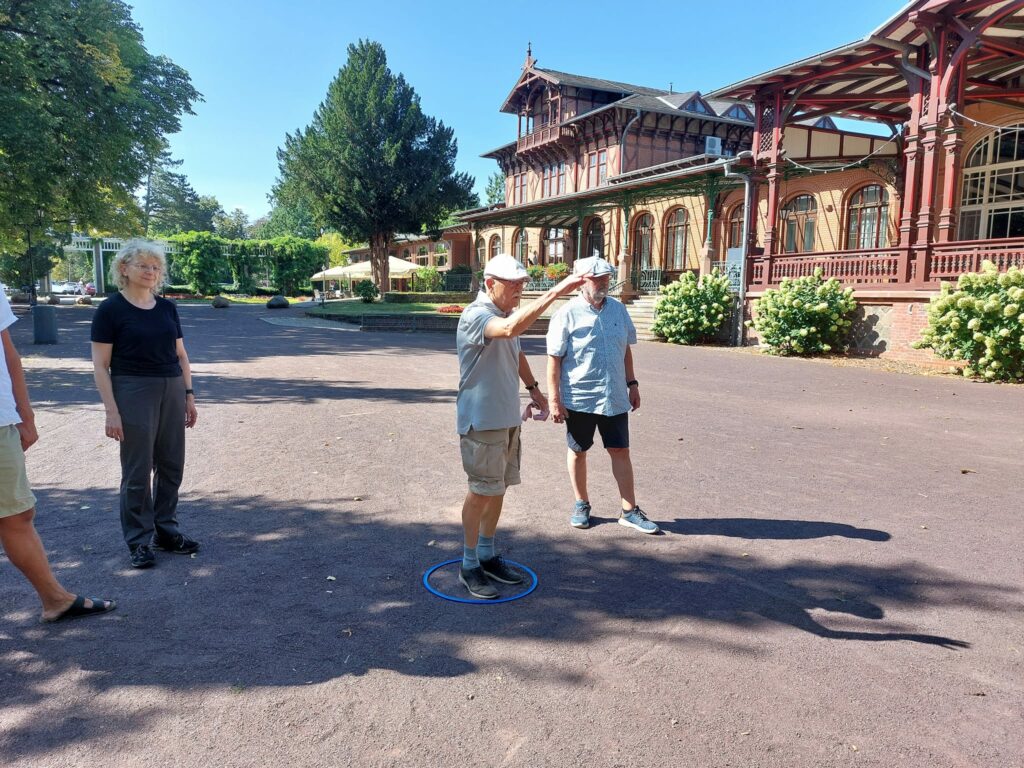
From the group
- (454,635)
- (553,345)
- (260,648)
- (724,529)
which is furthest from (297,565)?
(724,529)

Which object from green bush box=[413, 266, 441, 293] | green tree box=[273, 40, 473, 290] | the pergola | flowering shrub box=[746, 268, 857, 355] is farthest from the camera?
green bush box=[413, 266, 441, 293]

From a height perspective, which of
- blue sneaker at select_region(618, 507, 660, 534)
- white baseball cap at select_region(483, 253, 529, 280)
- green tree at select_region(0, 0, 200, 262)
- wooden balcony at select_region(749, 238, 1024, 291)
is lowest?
blue sneaker at select_region(618, 507, 660, 534)

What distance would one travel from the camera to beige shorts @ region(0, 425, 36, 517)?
2875 mm

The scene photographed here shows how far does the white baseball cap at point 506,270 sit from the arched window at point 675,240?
26.5 m

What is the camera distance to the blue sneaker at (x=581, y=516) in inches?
179

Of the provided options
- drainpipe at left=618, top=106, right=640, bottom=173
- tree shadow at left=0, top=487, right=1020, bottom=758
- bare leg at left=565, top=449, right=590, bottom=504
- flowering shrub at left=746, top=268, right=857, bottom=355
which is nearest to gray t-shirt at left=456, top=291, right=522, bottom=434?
tree shadow at left=0, top=487, right=1020, bottom=758

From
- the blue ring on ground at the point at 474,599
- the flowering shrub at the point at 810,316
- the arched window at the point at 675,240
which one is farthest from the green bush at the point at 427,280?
the blue ring on ground at the point at 474,599

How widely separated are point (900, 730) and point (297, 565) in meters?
2.96

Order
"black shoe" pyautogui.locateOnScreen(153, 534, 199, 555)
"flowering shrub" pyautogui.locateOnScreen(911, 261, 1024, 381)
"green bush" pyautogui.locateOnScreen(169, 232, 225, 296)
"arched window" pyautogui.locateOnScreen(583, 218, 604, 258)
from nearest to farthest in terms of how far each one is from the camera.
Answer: "black shoe" pyautogui.locateOnScreen(153, 534, 199, 555)
"flowering shrub" pyautogui.locateOnScreen(911, 261, 1024, 381)
"arched window" pyautogui.locateOnScreen(583, 218, 604, 258)
"green bush" pyautogui.locateOnScreen(169, 232, 225, 296)

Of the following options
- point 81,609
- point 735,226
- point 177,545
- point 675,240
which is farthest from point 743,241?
point 81,609

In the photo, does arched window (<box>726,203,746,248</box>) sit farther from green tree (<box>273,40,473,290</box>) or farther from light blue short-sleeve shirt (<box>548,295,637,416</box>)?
light blue short-sleeve shirt (<box>548,295,637,416</box>)

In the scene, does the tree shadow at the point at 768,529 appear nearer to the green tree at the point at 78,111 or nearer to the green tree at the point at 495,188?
the green tree at the point at 78,111

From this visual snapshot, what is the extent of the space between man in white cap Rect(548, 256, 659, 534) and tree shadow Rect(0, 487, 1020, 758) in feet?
1.55

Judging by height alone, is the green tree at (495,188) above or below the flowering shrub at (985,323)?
above
